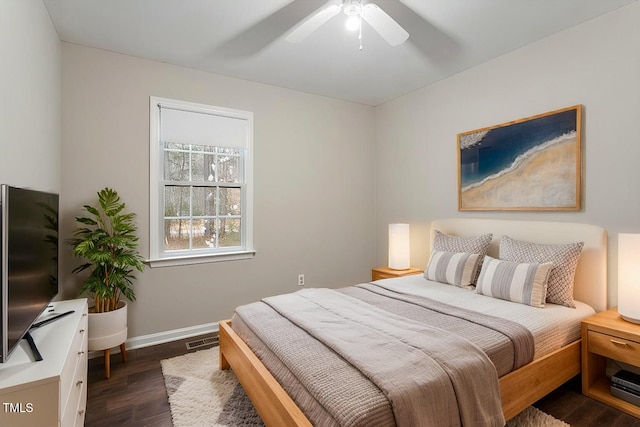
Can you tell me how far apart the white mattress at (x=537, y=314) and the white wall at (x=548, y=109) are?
50cm

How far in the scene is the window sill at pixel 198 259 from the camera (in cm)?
306

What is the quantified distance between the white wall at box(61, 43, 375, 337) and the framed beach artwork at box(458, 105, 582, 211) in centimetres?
149

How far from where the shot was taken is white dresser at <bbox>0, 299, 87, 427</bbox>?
1.12 m

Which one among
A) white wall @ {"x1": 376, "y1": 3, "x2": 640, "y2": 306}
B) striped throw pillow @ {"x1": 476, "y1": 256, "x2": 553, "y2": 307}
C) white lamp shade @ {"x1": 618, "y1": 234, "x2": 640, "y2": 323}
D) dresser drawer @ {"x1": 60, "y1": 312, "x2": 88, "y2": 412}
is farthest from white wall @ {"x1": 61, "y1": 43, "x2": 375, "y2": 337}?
white lamp shade @ {"x1": 618, "y1": 234, "x2": 640, "y2": 323}

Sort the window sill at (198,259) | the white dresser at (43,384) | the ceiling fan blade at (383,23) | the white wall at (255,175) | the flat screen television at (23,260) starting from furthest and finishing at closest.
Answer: the window sill at (198,259) < the white wall at (255,175) < the ceiling fan blade at (383,23) < the flat screen television at (23,260) < the white dresser at (43,384)

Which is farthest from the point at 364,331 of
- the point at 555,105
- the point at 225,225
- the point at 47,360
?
the point at 555,105

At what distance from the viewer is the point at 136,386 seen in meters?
2.31

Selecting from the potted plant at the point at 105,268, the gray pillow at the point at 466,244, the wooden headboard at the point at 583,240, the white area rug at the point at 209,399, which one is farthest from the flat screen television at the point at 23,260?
the wooden headboard at the point at 583,240

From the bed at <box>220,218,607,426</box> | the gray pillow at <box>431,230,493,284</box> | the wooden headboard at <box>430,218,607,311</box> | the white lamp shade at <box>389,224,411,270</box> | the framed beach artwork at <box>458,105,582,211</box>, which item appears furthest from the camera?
the white lamp shade at <box>389,224,411,270</box>

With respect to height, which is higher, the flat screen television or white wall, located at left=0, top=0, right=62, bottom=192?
white wall, located at left=0, top=0, right=62, bottom=192

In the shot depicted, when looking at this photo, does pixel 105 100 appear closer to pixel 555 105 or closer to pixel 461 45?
pixel 461 45

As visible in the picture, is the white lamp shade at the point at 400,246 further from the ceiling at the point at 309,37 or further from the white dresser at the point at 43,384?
the white dresser at the point at 43,384

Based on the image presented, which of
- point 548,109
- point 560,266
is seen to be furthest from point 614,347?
point 548,109

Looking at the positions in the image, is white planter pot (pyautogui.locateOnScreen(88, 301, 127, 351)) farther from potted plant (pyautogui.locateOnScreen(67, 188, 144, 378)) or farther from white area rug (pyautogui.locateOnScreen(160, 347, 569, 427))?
white area rug (pyautogui.locateOnScreen(160, 347, 569, 427))
